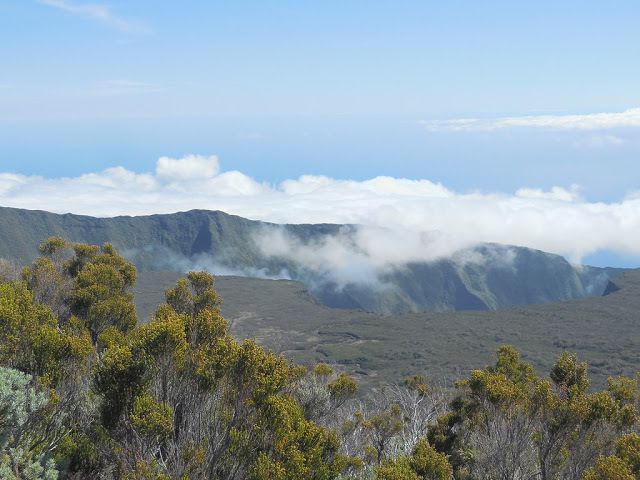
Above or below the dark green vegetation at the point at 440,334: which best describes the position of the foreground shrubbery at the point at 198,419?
above

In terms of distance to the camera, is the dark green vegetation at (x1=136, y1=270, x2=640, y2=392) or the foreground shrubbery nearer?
the foreground shrubbery

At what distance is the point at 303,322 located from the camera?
601 ft

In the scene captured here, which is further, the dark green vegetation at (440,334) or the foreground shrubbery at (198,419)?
the dark green vegetation at (440,334)

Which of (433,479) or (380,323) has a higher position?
(433,479)

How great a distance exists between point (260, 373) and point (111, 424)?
5405 millimetres

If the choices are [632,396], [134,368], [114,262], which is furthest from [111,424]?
[114,262]

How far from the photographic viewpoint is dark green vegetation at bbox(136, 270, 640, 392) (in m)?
130

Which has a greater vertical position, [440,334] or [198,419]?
[198,419]

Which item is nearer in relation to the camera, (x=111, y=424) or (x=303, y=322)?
(x=111, y=424)

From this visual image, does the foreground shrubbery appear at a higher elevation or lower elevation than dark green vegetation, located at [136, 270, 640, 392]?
higher

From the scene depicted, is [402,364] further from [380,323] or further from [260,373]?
[260,373]

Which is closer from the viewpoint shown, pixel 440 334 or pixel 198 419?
pixel 198 419

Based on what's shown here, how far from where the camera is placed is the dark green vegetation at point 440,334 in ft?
427

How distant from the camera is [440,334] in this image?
161375mm
